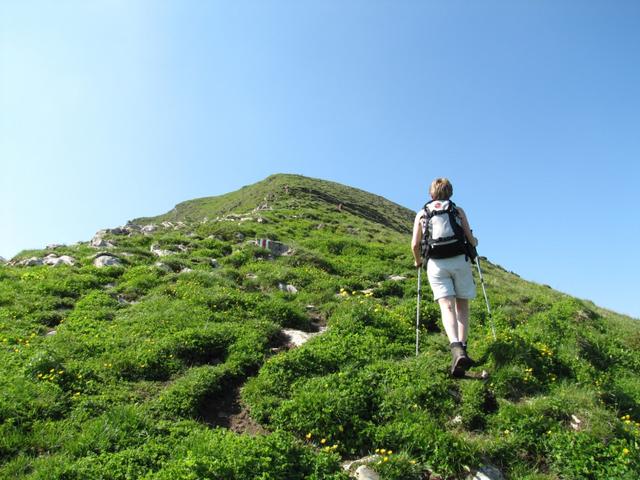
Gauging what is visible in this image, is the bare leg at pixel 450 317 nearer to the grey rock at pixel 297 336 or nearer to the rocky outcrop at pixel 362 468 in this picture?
the rocky outcrop at pixel 362 468

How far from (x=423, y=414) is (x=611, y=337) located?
7.29m

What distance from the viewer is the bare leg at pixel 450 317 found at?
789 centimetres

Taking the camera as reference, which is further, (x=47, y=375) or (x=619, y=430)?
(x=47, y=375)

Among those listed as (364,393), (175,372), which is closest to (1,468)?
(175,372)

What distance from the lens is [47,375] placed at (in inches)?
295

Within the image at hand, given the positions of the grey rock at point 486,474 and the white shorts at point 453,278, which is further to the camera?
the white shorts at point 453,278

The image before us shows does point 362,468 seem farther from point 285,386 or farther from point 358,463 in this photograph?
point 285,386

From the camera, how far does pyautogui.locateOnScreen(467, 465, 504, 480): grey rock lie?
594 cm


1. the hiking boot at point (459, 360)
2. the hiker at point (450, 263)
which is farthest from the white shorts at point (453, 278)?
the hiking boot at point (459, 360)

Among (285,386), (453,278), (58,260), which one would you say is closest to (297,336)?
(285,386)

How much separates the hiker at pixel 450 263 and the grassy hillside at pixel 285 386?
0.91 meters

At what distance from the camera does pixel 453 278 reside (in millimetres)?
8266

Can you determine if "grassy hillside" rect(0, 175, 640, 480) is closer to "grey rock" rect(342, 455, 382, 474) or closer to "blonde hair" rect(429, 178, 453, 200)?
"grey rock" rect(342, 455, 382, 474)

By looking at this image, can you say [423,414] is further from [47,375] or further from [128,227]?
[128,227]
